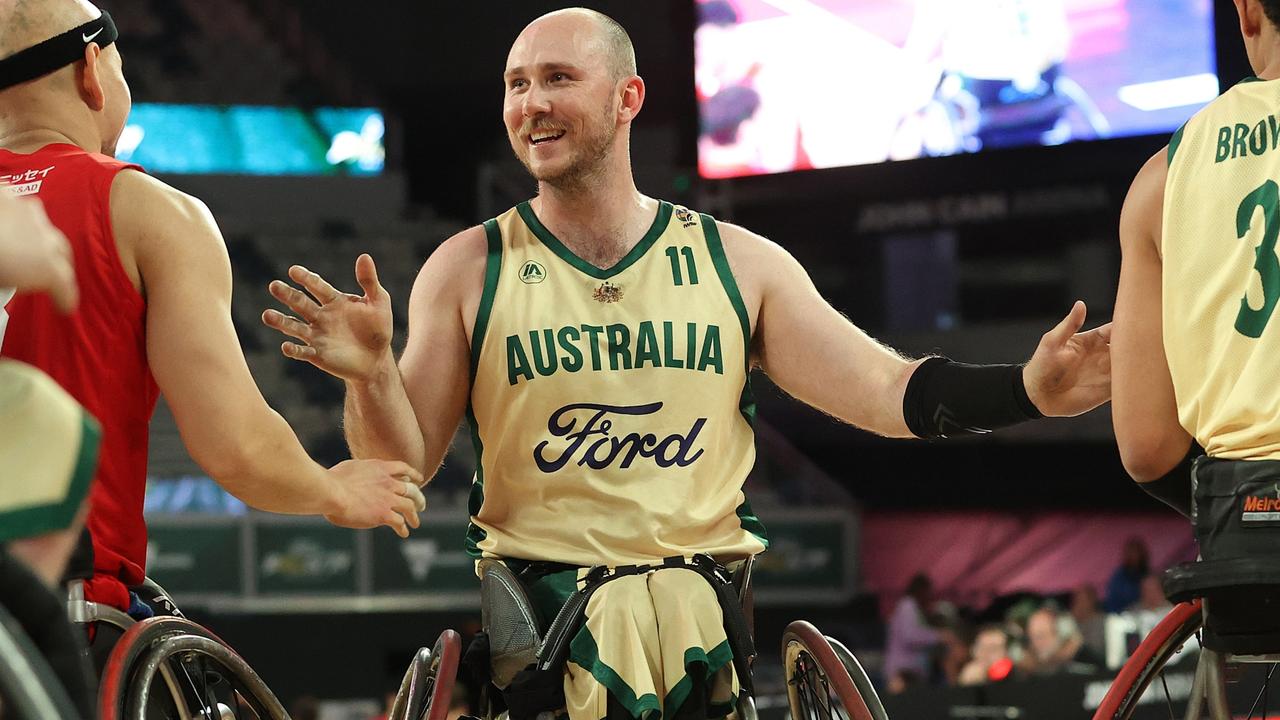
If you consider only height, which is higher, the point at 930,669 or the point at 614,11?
the point at 614,11

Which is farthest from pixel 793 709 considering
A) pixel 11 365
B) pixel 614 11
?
pixel 614 11

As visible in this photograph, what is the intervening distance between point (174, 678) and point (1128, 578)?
1083 cm

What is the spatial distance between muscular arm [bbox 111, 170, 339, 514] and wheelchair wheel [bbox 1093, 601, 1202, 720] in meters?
1.57

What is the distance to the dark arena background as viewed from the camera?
11859 mm

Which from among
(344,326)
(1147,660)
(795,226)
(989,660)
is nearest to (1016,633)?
(989,660)

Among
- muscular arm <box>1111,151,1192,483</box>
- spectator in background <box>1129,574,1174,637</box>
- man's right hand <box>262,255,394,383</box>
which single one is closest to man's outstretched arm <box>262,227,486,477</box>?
man's right hand <box>262,255,394,383</box>

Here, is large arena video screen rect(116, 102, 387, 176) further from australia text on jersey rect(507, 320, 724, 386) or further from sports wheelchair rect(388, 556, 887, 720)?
sports wheelchair rect(388, 556, 887, 720)

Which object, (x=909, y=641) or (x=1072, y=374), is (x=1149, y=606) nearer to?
(x=909, y=641)

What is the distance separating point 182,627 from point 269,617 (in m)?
8.91

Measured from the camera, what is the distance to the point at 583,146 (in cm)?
372

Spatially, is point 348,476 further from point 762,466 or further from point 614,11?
point 614,11

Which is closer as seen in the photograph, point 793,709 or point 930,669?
point 793,709

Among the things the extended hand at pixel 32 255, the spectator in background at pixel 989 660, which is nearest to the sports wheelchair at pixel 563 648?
the extended hand at pixel 32 255

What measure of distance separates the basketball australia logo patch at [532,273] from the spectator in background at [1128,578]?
9692mm
